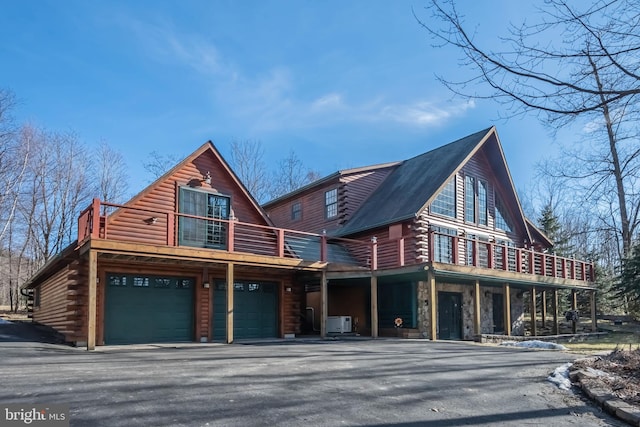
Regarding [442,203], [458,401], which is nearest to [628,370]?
[458,401]

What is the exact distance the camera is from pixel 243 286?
1620cm

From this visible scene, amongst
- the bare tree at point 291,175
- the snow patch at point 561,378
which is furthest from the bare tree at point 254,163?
the snow patch at point 561,378

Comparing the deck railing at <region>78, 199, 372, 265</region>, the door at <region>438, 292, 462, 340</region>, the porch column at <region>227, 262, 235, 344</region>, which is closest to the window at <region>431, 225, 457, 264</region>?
the door at <region>438, 292, 462, 340</region>

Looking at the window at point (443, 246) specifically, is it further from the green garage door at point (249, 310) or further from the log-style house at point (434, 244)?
the green garage door at point (249, 310)

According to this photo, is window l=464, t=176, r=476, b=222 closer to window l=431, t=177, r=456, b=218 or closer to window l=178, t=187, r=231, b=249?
window l=431, t=177, r=456, b=218

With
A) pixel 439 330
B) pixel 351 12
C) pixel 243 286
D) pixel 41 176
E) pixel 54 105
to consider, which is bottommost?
pixel 439 330

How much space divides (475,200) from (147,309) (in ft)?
43.5

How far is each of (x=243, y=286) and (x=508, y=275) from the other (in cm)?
923

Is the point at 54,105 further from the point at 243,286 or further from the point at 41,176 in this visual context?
the point at 243,286

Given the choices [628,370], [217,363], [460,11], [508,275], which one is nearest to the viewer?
[460,11]

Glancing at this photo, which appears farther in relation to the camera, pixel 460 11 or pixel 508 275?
pixel 508 275

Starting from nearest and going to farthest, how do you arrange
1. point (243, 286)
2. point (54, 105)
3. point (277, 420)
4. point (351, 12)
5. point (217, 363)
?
point (277, 420), point (351, 12), point (217, 363), point (243, 286), point (54, 105)

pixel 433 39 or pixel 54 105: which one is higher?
pixel 54 105

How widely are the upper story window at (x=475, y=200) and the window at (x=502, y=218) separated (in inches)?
42.8
